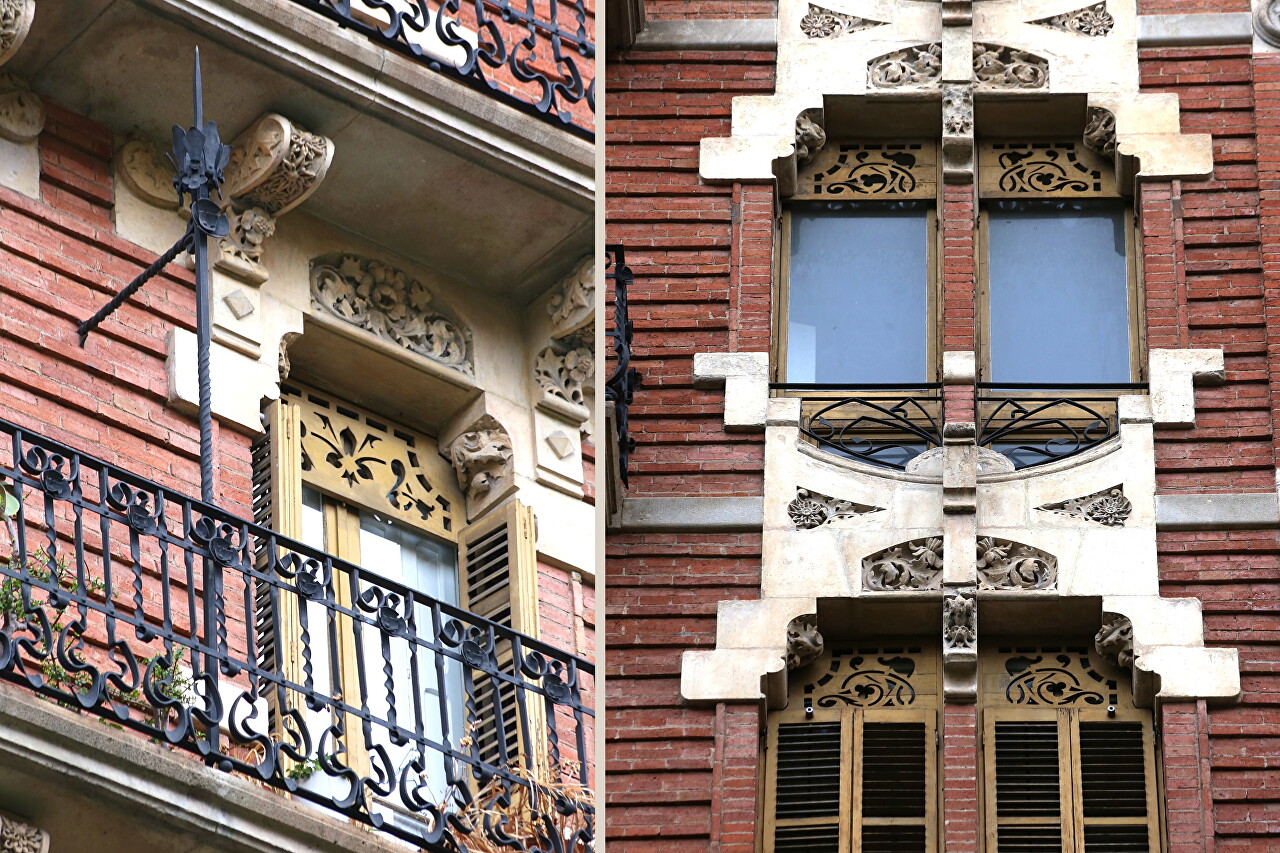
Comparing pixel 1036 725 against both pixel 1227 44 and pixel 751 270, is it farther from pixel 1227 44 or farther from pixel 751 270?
pixel 1227 44

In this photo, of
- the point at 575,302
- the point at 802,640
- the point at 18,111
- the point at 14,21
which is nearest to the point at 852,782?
the point at 802,640

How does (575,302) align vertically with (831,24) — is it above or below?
below

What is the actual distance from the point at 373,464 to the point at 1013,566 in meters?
3.09

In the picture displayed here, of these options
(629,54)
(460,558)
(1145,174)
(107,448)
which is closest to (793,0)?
(629,54)

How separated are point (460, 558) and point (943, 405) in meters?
2.40

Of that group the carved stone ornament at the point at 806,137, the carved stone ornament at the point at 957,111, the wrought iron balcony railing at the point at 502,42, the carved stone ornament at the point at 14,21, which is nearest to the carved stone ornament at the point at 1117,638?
the carved stone ornament at the point at 957,111

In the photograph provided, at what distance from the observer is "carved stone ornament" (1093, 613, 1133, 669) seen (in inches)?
544

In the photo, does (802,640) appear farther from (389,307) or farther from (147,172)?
(147,172)

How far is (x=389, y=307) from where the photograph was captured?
15273 millimetres

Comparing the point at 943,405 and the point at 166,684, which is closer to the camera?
the point at 166,684

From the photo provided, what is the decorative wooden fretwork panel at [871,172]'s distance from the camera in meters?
15.4

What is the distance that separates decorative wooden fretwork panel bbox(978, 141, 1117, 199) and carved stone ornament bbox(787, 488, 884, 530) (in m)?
1.99

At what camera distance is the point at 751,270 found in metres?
14.9

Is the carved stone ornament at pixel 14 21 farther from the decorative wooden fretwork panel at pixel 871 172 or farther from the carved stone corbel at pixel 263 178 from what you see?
the decorative wooden fretwork panel at pixel 871 172
